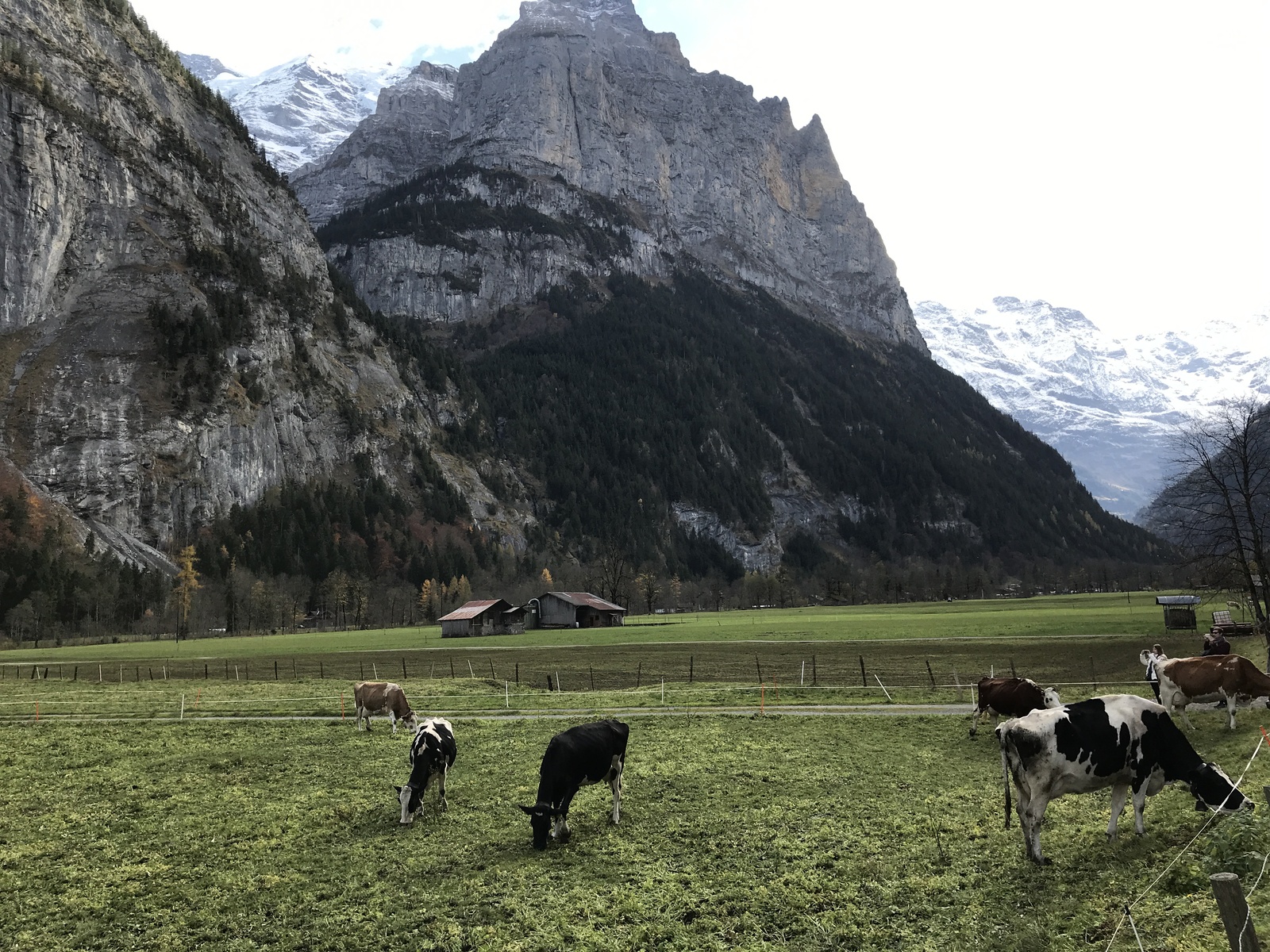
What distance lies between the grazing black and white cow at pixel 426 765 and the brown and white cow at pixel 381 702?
12.2 m

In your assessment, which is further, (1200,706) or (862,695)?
(862,695)

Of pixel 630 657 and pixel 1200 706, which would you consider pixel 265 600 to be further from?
pixel 1200 706

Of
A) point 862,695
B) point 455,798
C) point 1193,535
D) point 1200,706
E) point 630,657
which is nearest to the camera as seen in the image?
point 455,798

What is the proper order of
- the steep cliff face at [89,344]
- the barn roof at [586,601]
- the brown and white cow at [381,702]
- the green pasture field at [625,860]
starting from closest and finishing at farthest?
the green pasture field at [625,860], the brown and white cow at [381,702], the barn roof at [586,601], the steep cliff face at [89,344]

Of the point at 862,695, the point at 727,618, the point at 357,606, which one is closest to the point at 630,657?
the point at 862,695

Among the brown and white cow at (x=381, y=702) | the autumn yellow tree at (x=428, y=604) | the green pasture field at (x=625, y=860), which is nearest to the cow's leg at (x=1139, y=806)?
the green pasture field at (x=625, y=860)

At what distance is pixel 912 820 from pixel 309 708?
33.4 metres

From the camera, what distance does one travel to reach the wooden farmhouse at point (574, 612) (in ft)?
455

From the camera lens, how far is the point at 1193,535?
4694cm

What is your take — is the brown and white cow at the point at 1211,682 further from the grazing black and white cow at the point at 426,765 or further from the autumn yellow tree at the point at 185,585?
the autumn yellow tree at the point at 185,585

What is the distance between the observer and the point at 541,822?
56.8 feet

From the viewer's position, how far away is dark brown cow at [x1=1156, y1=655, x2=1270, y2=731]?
2631 cm

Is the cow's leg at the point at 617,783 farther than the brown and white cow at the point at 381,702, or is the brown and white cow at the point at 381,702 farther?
the brown and white cow at the point at 381,702

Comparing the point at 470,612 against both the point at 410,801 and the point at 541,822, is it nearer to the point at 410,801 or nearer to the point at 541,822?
the point at 410,801
